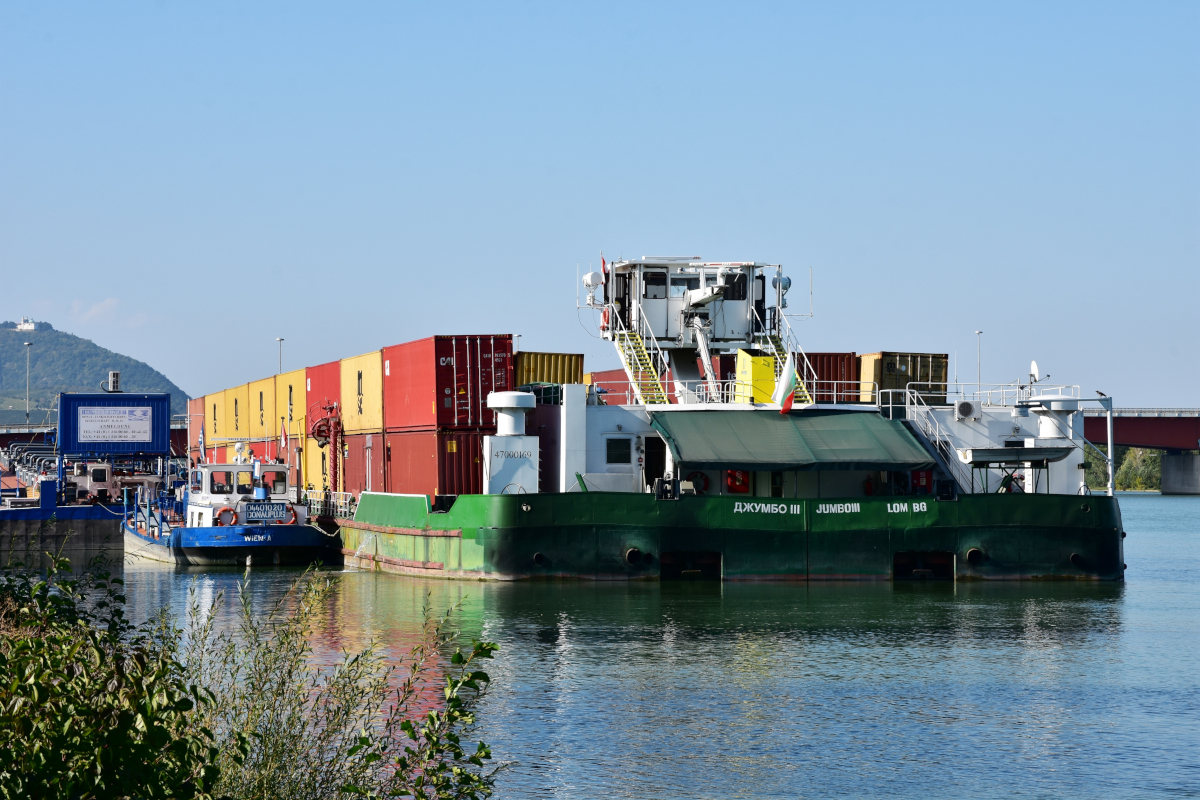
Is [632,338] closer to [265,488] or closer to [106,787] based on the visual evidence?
[265,488]

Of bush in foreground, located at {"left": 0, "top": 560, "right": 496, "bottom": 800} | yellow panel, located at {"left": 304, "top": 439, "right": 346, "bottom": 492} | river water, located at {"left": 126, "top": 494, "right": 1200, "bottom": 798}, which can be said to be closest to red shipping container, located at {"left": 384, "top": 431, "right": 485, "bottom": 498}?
river water, located at {"left": 126, "top": 494, "right": 1200, "bottom": 798}

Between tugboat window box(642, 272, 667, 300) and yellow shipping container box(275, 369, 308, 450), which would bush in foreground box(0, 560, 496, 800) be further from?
yellow shipping container box(275, 369, 308, 450)

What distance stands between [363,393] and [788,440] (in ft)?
57.1

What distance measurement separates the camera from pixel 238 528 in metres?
42.2

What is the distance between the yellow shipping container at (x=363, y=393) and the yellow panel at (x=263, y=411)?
37.5 feet

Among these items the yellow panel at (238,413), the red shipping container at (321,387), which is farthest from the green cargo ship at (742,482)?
the yellow panel at (238,413)

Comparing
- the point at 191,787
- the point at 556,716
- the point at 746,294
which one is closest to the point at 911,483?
the point at 746,294

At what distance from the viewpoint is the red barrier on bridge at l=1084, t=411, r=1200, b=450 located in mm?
101188

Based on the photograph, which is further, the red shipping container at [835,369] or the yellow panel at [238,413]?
the yellow panel at [238,413]

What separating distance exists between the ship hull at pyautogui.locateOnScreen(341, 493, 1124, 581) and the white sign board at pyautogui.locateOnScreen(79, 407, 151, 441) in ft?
90.9

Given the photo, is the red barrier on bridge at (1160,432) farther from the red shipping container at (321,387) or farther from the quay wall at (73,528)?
the quay wall at (73,528)

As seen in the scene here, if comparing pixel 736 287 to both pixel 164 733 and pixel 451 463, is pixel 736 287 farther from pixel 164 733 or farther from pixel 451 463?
pixel 164 733

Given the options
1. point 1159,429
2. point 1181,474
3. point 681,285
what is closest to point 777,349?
point 681,285

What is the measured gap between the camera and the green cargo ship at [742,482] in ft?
109
